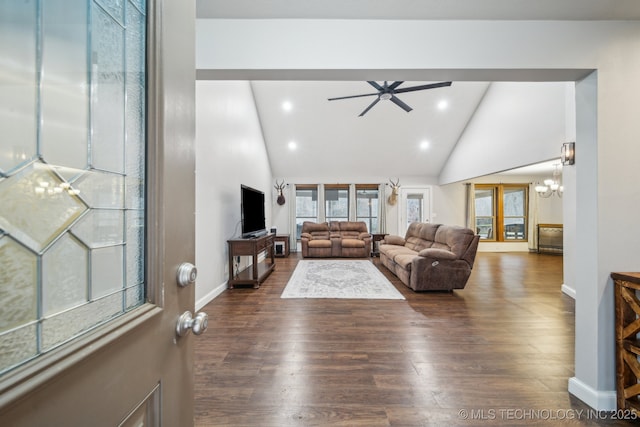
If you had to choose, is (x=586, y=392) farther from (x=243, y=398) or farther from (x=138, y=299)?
(x=138, y=299)

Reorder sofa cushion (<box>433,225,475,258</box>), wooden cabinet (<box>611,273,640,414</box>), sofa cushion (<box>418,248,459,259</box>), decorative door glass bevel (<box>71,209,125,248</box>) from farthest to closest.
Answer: sofa cushion (<box>433,225,475,258</box>), sofa cushion (<box>418,248,459,259</box>), wooden cabinet (<box>611,273,640,414</box>), decorative door glass bevel (<box>71,209,125,248</box>)

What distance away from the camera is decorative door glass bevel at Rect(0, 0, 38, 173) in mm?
373

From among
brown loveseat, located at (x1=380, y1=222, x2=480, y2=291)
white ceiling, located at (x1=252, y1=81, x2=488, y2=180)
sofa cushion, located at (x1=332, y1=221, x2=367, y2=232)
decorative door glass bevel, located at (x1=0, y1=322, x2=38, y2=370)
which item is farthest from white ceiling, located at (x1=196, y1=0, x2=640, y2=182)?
decorative door glass bevel, located at (x1=0, y1=322, x2=38, y2=370)

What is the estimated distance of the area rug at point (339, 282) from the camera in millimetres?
3707

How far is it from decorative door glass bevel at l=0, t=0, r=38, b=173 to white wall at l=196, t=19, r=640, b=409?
1.38 meters

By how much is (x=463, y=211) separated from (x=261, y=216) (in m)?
6.24

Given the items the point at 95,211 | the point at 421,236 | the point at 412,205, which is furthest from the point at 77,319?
the point at 412,205

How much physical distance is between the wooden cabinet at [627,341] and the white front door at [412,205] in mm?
6519

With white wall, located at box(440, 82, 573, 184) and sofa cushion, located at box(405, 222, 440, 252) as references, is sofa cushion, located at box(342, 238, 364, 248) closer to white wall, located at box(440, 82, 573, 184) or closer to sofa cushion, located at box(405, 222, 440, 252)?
sofa cushion, located at box(405, 222, 440, 252)

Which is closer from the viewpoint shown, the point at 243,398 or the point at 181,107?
the point at 181,107

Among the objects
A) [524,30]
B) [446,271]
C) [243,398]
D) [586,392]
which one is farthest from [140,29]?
[446,271]

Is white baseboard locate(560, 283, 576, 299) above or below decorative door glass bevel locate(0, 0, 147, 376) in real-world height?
below

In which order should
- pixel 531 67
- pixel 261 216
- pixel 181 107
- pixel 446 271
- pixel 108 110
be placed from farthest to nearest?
pixel 261 216, pixel 446 271, pixel 531 67, pixel 181 107, pixel 108 110

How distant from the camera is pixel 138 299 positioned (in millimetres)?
620
